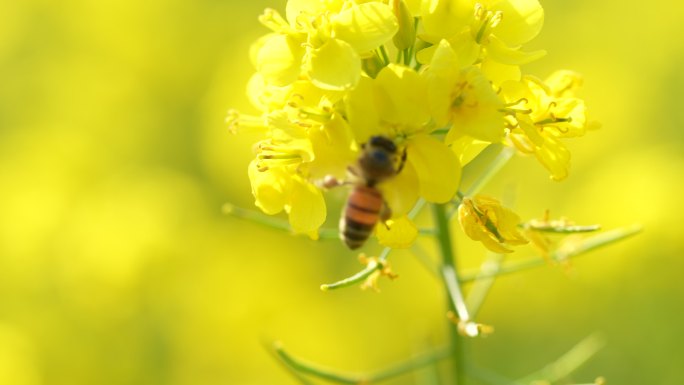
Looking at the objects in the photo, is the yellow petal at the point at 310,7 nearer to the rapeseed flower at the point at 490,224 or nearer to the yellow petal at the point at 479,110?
the yellow petal at the point at 479,110

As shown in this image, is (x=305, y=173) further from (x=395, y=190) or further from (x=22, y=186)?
(x=22, y=186)

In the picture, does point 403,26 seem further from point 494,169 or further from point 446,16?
point 494,169

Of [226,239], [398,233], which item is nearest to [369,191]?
[398,233]

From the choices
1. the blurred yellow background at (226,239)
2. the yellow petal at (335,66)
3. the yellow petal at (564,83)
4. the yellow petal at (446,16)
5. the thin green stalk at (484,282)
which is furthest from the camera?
the blurred yellow background at (226,239)

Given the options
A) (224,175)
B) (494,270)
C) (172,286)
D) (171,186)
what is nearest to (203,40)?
(224,175)

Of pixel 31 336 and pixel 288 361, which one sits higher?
pixel 288 361

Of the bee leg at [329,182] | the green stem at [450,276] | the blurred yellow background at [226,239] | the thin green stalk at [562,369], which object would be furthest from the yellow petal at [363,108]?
the blurred yellow background at [226,239]
